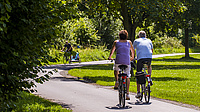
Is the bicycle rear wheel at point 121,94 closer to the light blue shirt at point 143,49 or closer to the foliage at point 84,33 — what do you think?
the light blue shirt at point 143,49

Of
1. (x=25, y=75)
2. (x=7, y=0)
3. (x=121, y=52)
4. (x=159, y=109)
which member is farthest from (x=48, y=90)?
(x=7, y=0)

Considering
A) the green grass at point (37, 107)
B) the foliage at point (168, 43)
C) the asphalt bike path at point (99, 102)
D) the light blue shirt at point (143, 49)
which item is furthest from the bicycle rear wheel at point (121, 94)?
the foliage at point (168, 43)

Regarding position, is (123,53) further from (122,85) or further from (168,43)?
(168,43)

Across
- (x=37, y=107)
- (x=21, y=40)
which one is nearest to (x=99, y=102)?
(x=37, y=107)

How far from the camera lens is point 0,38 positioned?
560 cm

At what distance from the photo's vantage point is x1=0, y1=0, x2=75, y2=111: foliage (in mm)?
5662

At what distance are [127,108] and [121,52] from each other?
144cm

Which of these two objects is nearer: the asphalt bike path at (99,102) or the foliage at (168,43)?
the asphalt bike path at (99,102)

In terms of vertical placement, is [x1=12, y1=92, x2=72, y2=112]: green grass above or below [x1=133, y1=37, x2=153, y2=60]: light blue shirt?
below

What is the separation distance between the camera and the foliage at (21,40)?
18.6 feet

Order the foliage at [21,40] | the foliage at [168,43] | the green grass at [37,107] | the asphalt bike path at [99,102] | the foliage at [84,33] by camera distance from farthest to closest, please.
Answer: the foliage at [168,43], the foliage at [84,33], the asphalt bike path at [99,102], the green grass at [37,107], the foliage at [21,40]

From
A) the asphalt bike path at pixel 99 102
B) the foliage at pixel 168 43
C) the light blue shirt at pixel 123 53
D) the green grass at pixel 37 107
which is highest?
the foliage at pixel 168 43

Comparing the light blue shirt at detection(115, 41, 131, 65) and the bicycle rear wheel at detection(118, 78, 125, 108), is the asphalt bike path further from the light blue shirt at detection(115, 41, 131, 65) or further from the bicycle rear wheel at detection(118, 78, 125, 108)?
the light blue shirt at detection(115, 41, 131, 65)

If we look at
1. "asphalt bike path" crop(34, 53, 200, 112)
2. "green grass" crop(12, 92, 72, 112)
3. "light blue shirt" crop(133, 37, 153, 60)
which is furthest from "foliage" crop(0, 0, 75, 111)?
"light blue shirt" crop(133, 37, 153, 60)
